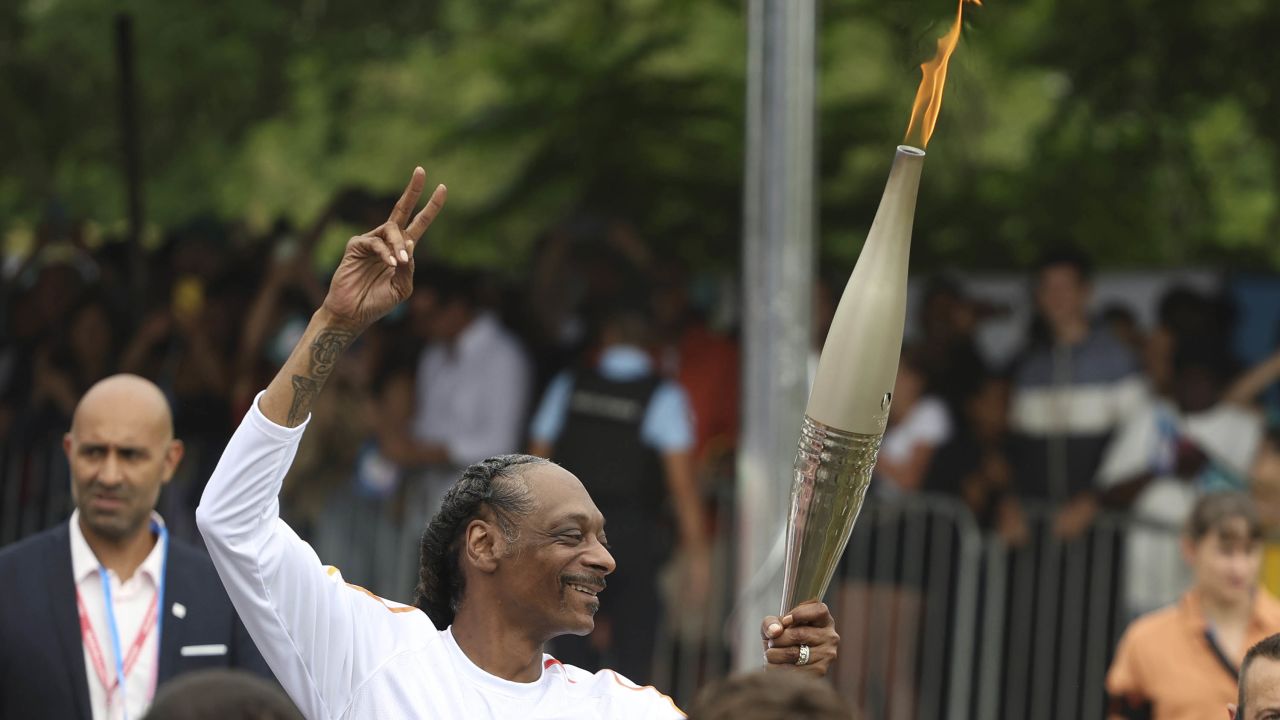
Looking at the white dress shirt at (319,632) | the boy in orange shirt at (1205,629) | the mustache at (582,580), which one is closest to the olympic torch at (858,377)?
the mustache at (582,580)

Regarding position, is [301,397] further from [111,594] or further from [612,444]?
[612,444]

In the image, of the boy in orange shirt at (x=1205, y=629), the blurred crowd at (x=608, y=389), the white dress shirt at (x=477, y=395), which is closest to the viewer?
the boy in orange shirt at (x=1205, y=629)

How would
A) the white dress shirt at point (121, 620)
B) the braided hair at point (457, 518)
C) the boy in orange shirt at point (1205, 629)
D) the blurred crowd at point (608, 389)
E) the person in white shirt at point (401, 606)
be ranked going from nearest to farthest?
the person in white shirt at point (401, 606), the braided hair at point (457, 518), the white dress shirt at point (121, 620), the boy in orange shirt at point (1205, 629), the blurred crowd at point (608, 389)

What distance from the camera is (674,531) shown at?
31.0 ft

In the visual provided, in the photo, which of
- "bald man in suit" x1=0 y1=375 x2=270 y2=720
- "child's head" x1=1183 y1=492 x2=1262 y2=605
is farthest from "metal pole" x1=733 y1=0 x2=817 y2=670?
"bald man in suit" x1=0 y1=375 x2=270 y2=720

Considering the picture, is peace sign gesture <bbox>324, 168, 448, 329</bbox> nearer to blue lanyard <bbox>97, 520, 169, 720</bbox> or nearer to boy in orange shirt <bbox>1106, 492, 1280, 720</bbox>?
blue lanyard <bbox>97, 520, 169, 720</bbox>

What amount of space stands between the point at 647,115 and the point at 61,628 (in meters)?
6.01

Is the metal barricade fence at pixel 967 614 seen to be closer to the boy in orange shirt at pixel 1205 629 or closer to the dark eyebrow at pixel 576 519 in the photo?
the boy in orange shirt at pixel 1205 629

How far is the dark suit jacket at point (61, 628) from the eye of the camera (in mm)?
4977

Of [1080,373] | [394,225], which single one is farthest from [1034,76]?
[394,225]

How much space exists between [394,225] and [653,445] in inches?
189

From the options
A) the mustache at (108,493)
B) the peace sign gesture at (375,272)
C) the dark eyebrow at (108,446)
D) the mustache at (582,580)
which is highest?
the peace sign gesture at (375,272)

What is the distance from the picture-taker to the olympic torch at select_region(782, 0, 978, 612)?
3.67 metres

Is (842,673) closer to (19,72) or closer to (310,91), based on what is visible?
(310,91)
